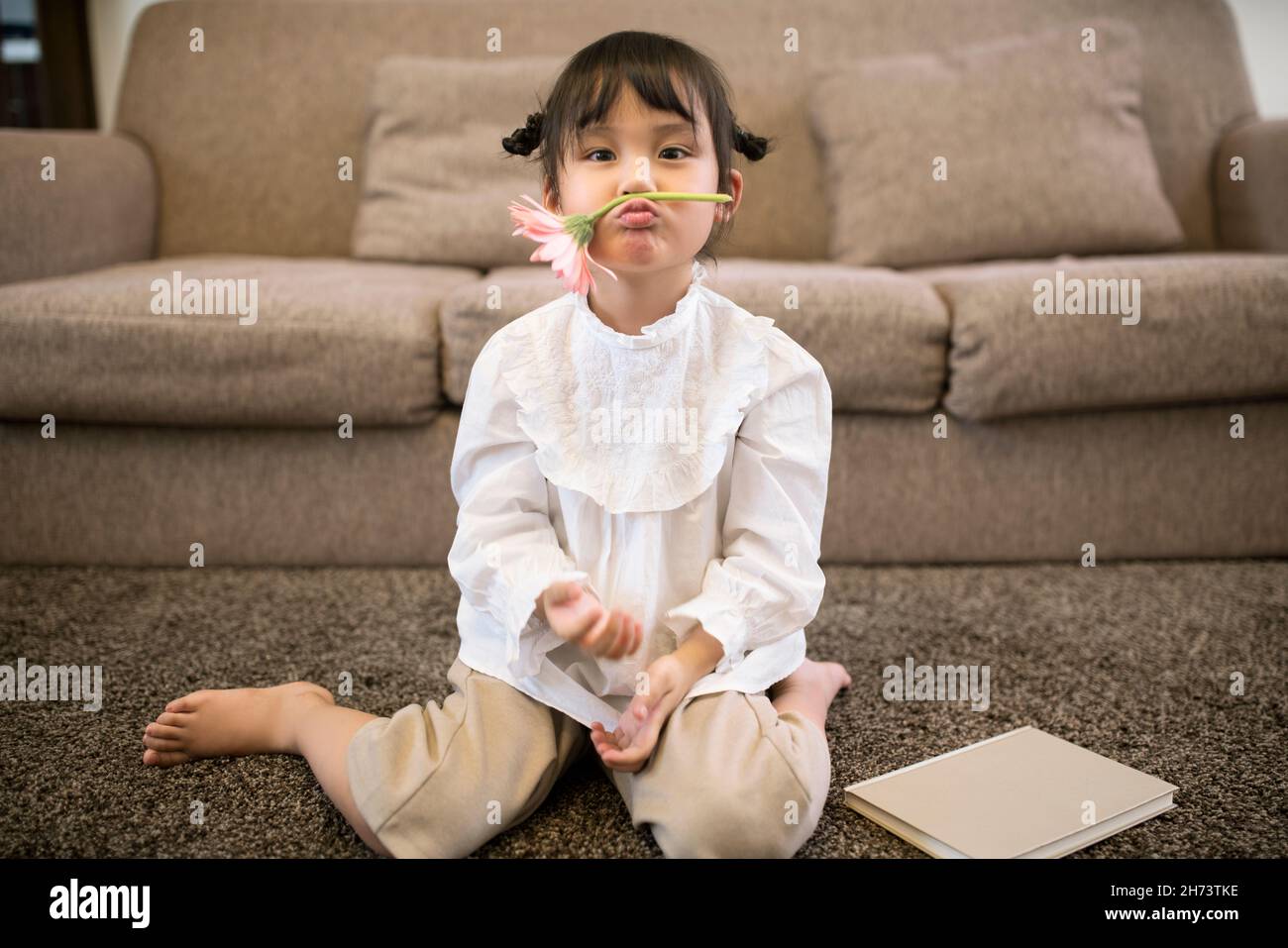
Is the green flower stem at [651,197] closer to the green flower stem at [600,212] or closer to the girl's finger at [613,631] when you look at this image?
the green flower stem at [600,212]

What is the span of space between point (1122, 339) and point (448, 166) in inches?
47.4

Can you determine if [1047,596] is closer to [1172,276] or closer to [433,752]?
[1172,276]

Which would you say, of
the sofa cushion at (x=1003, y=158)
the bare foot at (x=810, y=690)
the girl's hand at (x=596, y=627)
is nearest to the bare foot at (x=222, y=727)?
the girl's hand at (x=596, y=627)

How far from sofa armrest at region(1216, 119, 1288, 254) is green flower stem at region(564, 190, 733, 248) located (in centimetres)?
149

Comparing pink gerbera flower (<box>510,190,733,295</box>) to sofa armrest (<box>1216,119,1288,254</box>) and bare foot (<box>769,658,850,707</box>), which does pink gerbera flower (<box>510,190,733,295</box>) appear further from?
sofa armrest (<box>1216,119,1288,254</box>)

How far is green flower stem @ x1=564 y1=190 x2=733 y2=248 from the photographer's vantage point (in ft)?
2.85

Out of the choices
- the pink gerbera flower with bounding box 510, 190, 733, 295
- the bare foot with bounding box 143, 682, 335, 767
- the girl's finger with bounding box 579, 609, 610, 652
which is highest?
the pink gerbera flower with bounding box 510, 190, 733, 295

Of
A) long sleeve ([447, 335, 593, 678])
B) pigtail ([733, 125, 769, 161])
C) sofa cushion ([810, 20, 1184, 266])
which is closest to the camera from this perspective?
long sleeve ([447, 335, 593, 678])

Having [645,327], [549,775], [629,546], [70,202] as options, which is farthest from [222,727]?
[70,202]

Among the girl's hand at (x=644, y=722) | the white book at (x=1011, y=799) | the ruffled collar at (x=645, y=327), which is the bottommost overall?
the white book at (x=1011, y=799)

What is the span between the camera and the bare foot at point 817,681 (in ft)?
3.58

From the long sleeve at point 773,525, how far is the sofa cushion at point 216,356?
675 millimetres

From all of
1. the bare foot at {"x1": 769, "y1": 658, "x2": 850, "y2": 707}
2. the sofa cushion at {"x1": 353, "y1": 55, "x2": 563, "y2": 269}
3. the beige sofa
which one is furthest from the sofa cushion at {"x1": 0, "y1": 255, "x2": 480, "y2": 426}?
the bare foot at {"x1": 769, "y1": 658, "x2": 850, "y2": 707}

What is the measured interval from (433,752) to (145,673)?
0.52m
